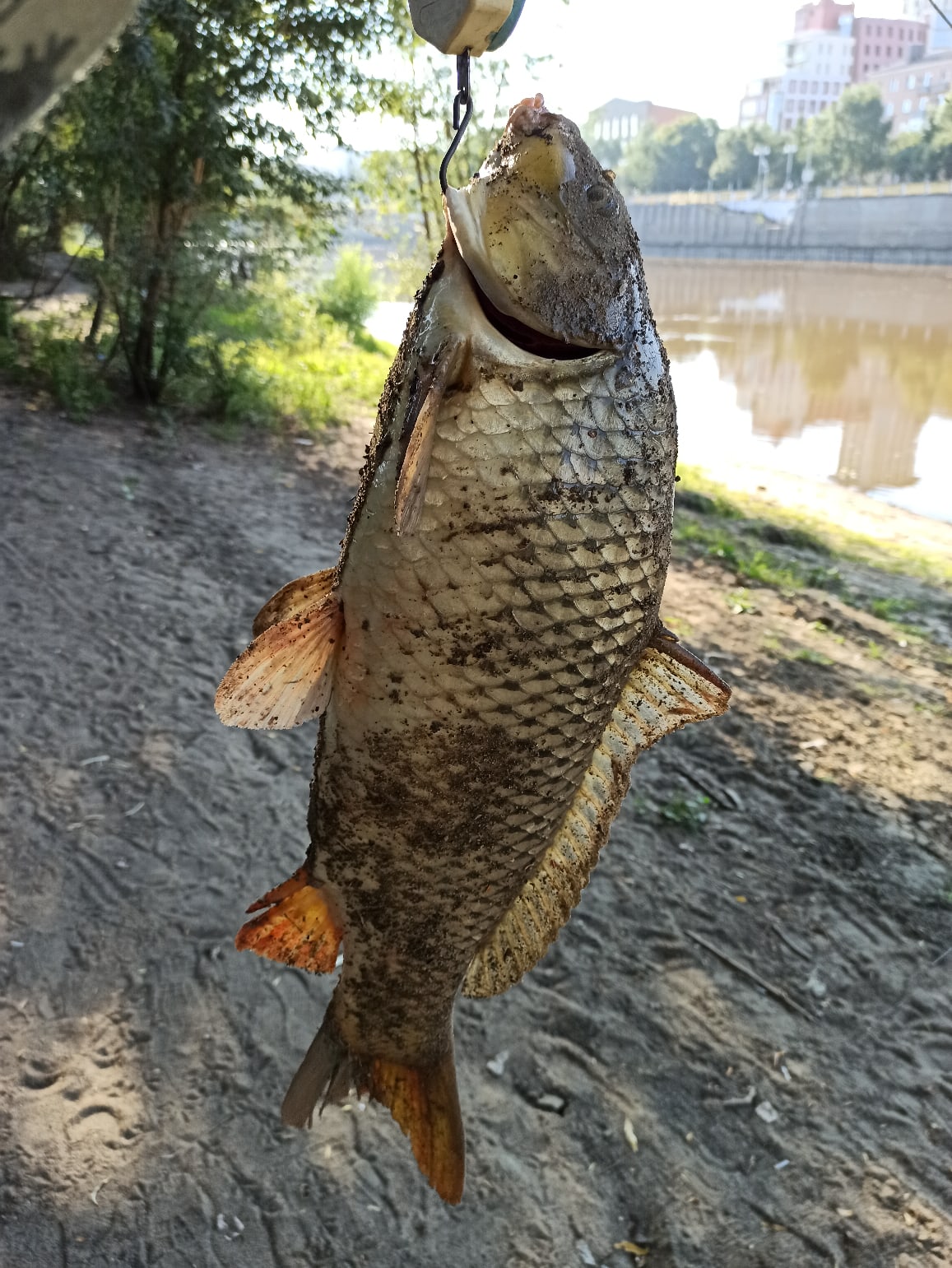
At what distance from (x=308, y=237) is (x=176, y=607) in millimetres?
5488

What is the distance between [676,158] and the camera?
72750 millimetres

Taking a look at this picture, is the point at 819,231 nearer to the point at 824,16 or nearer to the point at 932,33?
the point at 932,33

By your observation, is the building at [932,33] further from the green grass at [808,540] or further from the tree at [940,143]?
the green grass at [808,540]

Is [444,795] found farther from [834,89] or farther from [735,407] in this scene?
[834,89]

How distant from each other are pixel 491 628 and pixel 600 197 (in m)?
0.70

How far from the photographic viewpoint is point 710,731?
18.3ft

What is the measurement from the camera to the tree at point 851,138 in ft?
186

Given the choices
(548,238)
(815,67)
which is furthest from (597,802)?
(815,67)

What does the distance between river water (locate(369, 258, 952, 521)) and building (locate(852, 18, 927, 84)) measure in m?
68.8

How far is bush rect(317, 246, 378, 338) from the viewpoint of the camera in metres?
17.7

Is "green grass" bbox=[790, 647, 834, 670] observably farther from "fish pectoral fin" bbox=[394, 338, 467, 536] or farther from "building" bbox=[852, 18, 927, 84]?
"building" bbox=[852, 18, 927, 84]

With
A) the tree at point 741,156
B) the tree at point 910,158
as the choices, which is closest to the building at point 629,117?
the tree at point 741,156

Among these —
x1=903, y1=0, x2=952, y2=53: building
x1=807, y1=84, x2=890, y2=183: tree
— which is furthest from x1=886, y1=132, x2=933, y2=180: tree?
x1=903, y1=0, x2=952, y2=53: building

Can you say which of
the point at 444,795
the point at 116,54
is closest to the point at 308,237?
the point at 116,54
